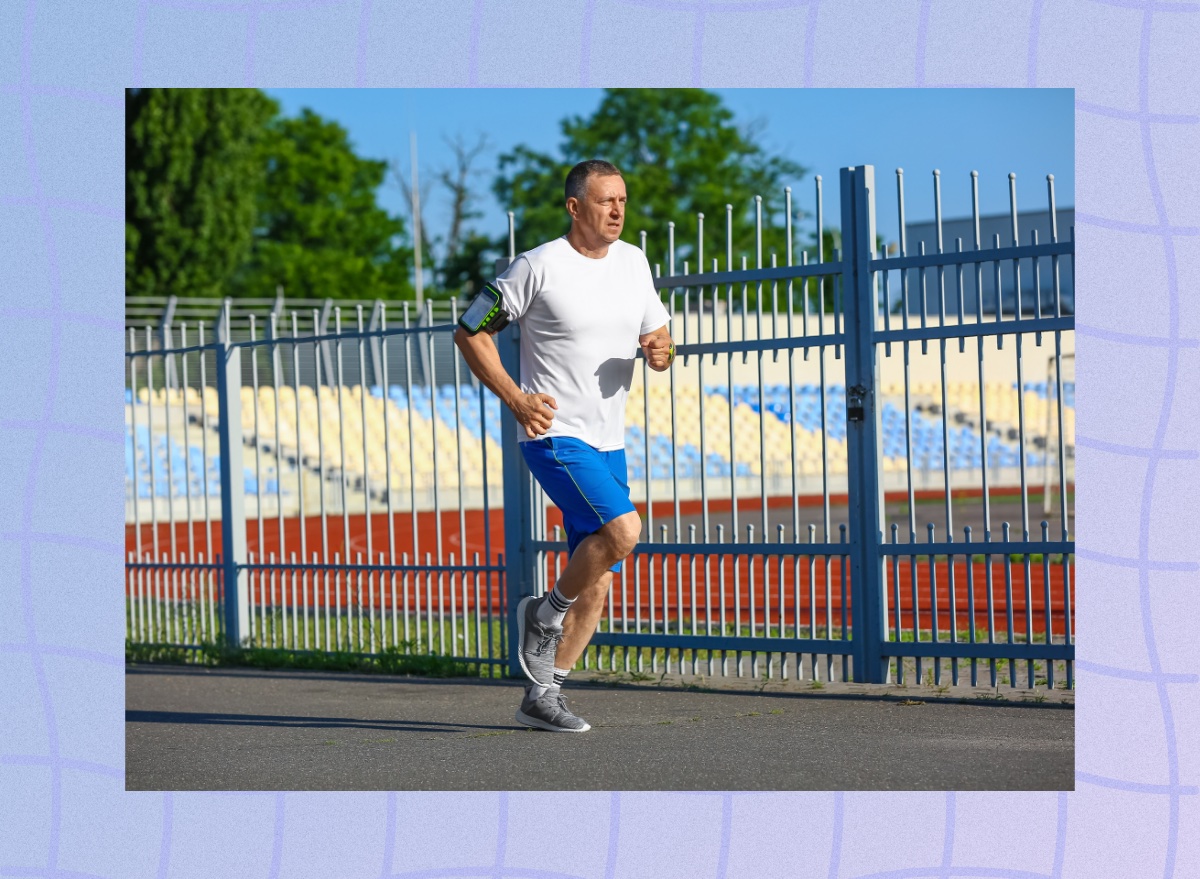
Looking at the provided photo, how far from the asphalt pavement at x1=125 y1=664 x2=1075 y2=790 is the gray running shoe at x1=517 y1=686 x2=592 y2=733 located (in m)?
0.05

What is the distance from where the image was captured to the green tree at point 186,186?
46125 millimetres

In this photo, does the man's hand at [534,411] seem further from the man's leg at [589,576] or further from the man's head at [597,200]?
the man's head at [597,200]

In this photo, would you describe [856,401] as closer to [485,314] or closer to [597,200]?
[597,200]

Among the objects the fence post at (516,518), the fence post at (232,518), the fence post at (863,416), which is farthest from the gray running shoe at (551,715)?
the fence post at (232,518)

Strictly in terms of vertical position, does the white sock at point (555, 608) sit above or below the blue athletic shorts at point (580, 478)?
below

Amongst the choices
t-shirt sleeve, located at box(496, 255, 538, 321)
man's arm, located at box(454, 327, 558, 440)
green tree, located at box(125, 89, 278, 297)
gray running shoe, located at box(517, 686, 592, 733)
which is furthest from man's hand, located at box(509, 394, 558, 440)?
green tree, located at box(125, 89, 278, 297)

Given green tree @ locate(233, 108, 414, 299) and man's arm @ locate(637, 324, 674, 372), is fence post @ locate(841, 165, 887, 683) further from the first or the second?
green tree @ locate(233, 108, 414, 299)

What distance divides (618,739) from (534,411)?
1.28 m

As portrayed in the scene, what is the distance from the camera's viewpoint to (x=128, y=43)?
461 cm

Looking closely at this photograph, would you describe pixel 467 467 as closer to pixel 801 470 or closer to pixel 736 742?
pixel 801 470

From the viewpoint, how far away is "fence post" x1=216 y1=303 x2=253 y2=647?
980 cm

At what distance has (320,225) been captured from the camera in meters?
Answer: 56.2

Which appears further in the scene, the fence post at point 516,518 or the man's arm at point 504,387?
the fence post at point 516,518

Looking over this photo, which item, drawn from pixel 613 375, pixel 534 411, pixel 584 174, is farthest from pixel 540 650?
pixel 584 174
